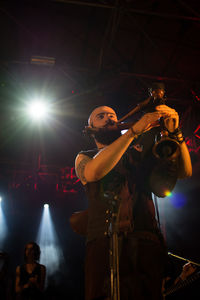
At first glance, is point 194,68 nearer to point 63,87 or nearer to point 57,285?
point 63,87

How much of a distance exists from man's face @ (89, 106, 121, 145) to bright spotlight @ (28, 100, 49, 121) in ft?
17.5

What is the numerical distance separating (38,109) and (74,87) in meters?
1.50

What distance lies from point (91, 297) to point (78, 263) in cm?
767

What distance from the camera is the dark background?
5547mm

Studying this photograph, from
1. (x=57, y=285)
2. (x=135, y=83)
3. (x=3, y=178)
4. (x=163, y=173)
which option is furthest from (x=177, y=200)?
(x=163, y=173)

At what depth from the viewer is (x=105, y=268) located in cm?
162

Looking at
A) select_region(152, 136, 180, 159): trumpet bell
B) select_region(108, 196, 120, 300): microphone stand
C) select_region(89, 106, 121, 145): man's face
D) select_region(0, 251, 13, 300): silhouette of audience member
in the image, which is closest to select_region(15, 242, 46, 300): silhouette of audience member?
select_region(0, 251, 13, 300): silhouette of audience member

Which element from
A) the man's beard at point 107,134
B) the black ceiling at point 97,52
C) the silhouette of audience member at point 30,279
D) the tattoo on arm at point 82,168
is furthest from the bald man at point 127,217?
the silhouette of audience member at point 30,279

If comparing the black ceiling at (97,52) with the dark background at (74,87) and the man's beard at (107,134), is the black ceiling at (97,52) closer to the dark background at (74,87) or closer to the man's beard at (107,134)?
the dark background at (74,87)

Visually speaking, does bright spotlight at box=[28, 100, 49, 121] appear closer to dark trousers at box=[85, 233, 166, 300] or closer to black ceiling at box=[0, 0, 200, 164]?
black ceiling at box=[0, 0, 200, 164]

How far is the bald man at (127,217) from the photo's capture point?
5.06 ft

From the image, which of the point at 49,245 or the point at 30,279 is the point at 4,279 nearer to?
the point at 30,279

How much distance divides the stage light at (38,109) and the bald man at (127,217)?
5.87 metres

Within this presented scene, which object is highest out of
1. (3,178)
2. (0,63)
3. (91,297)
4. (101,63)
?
(0,63)
